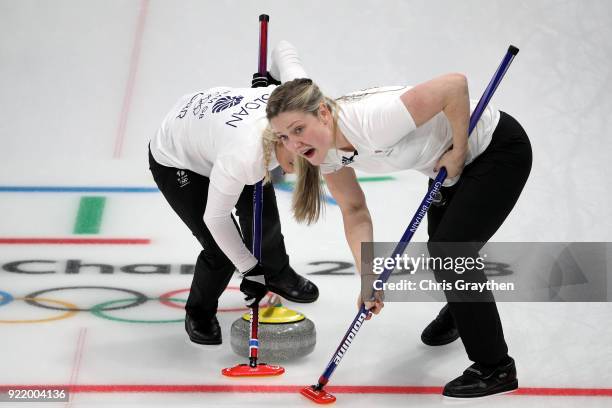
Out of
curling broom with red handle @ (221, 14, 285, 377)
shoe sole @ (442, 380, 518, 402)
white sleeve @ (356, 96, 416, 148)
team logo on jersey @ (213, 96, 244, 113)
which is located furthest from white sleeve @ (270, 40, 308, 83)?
shoe sole @ (442, 380, 518, 402)

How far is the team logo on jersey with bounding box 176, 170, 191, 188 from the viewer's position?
359cm

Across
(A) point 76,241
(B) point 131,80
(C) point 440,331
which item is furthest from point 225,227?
(B) point 131,80

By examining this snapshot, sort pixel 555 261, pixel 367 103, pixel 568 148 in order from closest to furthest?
1. pixel 367 103
2. pixel 555 261
3. pixel 568 148

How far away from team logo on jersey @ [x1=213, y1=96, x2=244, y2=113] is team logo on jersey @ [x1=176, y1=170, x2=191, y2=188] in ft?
1.02

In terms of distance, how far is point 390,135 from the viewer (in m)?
2.98

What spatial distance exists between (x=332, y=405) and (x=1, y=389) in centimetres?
118

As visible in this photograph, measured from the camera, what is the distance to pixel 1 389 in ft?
10.8

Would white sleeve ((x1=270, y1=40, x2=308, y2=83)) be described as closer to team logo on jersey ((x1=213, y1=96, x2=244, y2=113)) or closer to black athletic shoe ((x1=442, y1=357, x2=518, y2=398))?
team logo on jersey ((x1=213, y1=96, x2=244, y2=113))

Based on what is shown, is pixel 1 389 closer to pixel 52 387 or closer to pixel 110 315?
pixel 52 387

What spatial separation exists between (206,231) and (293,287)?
0.63 m

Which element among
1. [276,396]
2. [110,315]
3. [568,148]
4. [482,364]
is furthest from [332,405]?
[568,148]

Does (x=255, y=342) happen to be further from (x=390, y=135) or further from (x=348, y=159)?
(x=390, y=135)

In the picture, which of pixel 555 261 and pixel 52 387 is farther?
pixel 555 261

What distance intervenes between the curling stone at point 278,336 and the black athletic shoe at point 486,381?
0.64 m
